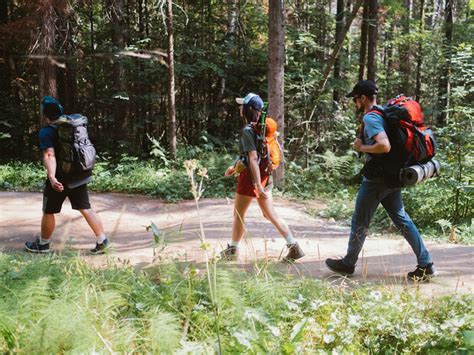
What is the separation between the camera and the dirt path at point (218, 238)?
5.12 m

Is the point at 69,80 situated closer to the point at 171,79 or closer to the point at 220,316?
the point at 171,79

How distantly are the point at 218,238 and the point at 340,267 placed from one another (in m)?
2.79

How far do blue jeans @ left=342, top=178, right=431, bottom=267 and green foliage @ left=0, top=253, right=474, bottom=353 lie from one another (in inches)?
37.4

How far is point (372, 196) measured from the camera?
4738 millimetres

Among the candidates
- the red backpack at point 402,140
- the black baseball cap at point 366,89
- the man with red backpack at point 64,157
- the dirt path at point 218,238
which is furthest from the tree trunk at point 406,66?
the man with red backpack at point 64,157

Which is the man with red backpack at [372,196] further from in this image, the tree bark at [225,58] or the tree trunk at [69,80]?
the tree bark at [225,58]

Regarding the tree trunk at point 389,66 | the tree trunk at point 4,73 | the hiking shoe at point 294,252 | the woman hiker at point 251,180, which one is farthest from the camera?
the tree trunk at point 389,66

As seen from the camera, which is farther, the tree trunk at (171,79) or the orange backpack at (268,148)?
the tree trunk at (171,79)

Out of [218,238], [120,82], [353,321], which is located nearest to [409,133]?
[353,321]

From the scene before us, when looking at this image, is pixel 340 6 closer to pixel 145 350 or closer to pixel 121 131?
pixel 121 131

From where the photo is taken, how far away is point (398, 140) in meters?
4.45

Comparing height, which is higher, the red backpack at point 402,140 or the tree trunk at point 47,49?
the tree trunk at point 47,49

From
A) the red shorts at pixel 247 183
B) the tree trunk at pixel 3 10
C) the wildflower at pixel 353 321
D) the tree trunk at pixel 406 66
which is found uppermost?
the tree trunk at pixel 3 10

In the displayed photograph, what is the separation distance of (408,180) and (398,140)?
1.32 feet
